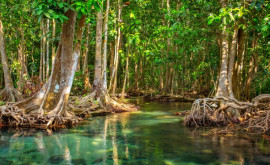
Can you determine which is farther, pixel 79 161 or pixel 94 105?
pixel 94 105

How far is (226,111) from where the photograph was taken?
9.84m

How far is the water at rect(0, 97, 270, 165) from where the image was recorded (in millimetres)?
6027

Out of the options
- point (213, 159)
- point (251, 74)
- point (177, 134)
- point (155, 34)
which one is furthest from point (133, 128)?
point (251, 74)

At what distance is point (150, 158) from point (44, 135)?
12.1 feet

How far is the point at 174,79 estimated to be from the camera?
2150 cm

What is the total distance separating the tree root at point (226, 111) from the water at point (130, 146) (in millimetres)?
695

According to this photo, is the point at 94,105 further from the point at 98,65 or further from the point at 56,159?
the point at 56,159

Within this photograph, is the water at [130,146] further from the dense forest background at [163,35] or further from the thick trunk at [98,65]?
the thick trunk at [98,65]

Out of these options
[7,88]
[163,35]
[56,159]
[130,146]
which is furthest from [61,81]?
[163,35]

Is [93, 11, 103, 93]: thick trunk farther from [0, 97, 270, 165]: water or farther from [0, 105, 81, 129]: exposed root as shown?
[0, 105, 81, 129]: exposed root

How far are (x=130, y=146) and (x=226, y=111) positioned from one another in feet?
14.4

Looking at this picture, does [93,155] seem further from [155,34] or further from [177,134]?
[155,34]

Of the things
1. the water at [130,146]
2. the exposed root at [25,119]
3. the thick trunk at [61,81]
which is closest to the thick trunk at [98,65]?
the thick trunk at [61,81]

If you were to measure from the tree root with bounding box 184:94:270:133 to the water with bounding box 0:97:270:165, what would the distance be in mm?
695
